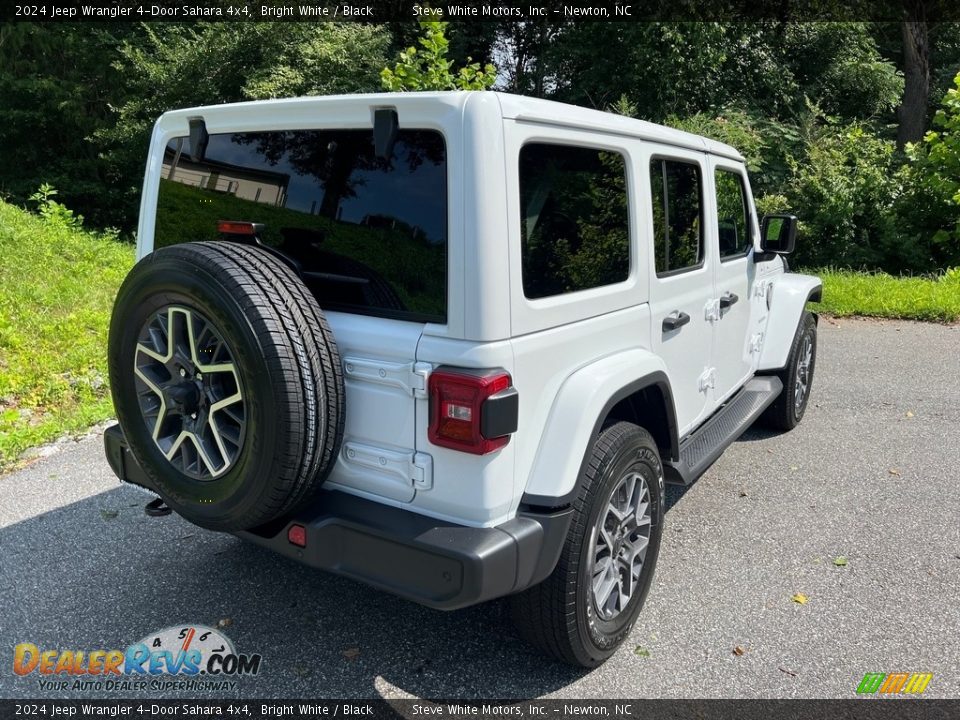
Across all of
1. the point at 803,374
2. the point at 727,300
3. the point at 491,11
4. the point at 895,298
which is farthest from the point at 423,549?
the point at 491,11

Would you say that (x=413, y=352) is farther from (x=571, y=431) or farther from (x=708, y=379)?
(x=708, y=379)

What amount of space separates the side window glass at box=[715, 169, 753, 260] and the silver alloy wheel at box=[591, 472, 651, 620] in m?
1.70

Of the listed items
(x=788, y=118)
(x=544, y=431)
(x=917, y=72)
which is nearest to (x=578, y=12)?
(x=788, y=118)

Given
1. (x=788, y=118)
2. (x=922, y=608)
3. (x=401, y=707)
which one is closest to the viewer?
(x=401, y=707)

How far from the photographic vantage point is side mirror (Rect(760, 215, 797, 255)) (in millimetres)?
4344

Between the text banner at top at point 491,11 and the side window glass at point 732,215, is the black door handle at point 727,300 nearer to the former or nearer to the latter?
the side window glass at point 732,215

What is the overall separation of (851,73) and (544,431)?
755 inches

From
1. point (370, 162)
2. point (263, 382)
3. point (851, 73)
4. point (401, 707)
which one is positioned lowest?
point (401, 707)

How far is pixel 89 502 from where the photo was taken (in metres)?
4.03

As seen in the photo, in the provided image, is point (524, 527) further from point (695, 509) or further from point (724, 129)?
point (724, 129)

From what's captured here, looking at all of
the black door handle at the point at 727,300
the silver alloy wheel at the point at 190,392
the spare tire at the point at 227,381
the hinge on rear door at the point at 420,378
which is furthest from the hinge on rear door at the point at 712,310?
the silver alloy wheel at the point at 190,392

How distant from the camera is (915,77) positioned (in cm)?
1811

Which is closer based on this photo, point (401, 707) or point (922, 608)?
point (401, 707)

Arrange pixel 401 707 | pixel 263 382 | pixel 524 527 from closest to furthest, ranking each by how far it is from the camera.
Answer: pixel 263 382, pixel 524 527, pixel 401 707
